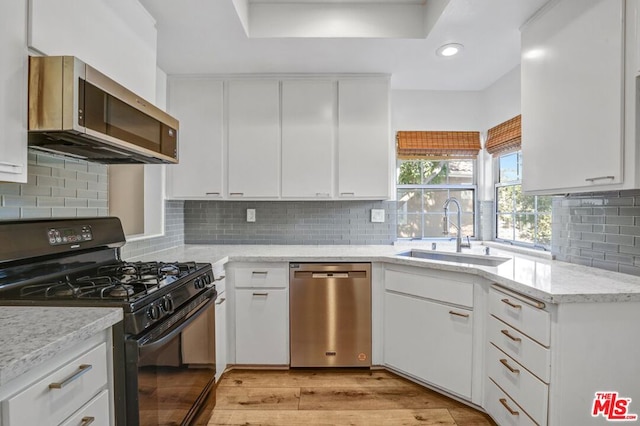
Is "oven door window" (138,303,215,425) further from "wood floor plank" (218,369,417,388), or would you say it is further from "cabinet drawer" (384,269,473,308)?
"cabinet drawer" (384,269,473,308)

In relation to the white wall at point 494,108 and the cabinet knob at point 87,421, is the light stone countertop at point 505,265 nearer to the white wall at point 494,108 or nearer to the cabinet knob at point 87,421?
the white wall at point 494,108

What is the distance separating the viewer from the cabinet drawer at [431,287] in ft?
6.27

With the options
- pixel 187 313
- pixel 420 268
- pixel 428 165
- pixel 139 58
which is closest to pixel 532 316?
pixel 420 268

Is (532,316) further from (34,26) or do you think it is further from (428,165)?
(34,26)

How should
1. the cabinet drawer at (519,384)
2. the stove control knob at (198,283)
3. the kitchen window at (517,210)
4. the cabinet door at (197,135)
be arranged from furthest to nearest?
1. the cabinet door at (197,135)
2. the kitchen window at (517,210)
3. the stove control knob at (198,283)
4. the cabinet drawer at (519,384)

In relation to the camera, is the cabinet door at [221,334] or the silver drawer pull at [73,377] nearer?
the silver drawer pull at [73,377]

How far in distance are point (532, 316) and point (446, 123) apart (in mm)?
2060

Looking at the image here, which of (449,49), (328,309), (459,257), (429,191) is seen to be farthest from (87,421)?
(429,191)

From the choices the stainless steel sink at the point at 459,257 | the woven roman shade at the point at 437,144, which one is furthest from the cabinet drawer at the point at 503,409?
the woven roman shade at the point at 437,144

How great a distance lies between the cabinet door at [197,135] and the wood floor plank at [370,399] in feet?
5.46

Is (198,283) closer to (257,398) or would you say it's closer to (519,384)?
A: (257,398)

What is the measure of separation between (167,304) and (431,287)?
4.99ft

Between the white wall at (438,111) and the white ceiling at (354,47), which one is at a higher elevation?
the white ceiling at (354,47)

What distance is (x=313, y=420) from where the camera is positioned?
1.85 metres
